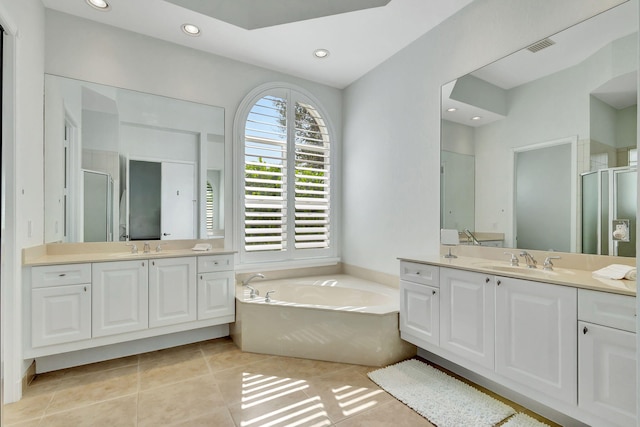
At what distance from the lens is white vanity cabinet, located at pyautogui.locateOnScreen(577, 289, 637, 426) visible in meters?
1.39

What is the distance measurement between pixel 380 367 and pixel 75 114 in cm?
328

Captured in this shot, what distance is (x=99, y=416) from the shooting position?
192cm

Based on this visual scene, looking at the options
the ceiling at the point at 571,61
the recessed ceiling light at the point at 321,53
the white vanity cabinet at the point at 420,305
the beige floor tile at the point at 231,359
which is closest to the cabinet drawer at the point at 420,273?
the white vanity cabinet at the point at 420,305

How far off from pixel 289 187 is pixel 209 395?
2.20 m

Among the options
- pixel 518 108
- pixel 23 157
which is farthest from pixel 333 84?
pixel 23 157

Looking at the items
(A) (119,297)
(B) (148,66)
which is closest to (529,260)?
(A) (119,297)

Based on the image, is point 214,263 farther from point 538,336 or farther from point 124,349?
point 538,336

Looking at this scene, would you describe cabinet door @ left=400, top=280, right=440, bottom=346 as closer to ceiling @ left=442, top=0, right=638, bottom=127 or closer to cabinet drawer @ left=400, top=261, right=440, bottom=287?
cabinet drawer @ left=400, top=261, right=440, bottom=287

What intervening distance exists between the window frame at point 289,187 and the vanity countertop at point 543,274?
1.54m

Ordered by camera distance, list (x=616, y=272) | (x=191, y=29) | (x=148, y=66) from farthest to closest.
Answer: (x=148, y=66) < (x=191, y=29) < (x=616, y=272)

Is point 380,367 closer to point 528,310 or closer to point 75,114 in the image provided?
point 528,310

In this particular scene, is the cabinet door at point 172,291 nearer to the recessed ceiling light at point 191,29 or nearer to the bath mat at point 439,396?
the bath mat at point 439,396

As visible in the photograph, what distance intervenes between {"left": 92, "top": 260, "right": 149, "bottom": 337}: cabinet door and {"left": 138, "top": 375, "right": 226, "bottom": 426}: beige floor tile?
58 centimetres

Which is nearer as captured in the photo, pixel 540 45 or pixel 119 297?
pixel 540 45
